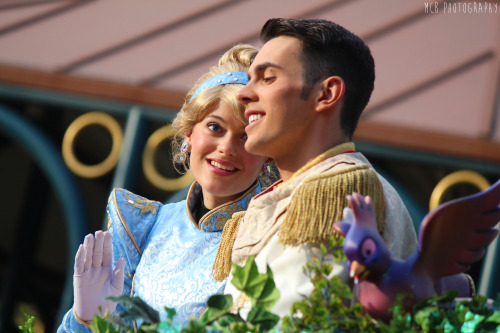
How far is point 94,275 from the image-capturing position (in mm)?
1737

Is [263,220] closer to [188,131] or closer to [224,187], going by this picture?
[224,187]

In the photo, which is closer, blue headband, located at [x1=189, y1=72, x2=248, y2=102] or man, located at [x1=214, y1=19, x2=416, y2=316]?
man, located at [x1=214, y1=19, x2=416, y2=316]

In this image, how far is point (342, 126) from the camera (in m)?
1.50

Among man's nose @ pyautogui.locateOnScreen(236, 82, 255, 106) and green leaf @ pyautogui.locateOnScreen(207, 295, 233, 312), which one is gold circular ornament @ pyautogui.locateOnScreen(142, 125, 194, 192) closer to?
man's nose @ pyautogui.locateOnScreen(236, 82, 255, 106)

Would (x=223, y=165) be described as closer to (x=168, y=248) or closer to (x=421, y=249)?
(x=168, y=248)

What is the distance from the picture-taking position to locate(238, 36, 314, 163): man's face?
1469mm

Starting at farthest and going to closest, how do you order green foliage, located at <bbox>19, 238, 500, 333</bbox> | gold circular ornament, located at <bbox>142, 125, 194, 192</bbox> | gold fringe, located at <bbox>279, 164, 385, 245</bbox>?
gold circular ornament, located at <bbox>142, 125, 194, 192</bbox>, gold fringe, located at <bbox>279, 164, 385, 245</bbox>, green foliage, located at <bbox>19, 238, 500, 333</bbox>

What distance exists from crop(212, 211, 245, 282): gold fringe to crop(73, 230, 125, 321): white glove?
0.78ft

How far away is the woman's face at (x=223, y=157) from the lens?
1.87 meters

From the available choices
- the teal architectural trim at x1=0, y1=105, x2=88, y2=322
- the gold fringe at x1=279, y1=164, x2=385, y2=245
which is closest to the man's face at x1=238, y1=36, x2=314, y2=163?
the gold fringe at x1=279, y1=164, x2=385, y2=245

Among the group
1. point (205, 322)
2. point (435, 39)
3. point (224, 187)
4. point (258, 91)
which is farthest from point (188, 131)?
point (435, 39)

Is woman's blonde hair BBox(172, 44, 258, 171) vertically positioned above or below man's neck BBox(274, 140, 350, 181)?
above

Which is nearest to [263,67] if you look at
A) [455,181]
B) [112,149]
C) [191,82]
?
[455,181]

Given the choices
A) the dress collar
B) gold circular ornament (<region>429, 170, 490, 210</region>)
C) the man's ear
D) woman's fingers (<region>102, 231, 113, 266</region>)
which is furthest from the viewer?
gold circular ornament (<region>429, 170, 490, 210</region>)
